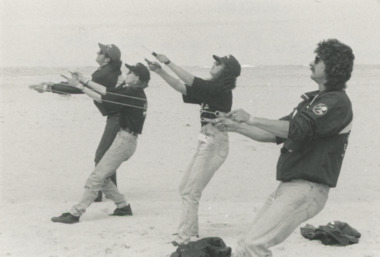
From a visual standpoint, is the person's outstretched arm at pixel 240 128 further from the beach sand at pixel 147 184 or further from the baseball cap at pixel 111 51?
the baseball cap at pixel 111 51

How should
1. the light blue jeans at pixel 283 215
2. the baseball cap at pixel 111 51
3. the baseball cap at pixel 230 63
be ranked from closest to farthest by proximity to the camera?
the light blue jeans at pixel 283 215
the baseball cap at pixel 230 63
the baseball cap at pixel 111 51

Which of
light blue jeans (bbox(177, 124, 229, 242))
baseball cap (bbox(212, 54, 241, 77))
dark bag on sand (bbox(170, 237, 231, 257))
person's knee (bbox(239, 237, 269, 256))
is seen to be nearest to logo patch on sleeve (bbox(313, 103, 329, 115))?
person's knee (bbox(239, 237, 269, 256))

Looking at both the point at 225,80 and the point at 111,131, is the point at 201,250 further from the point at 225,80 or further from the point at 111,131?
the point at 111,131

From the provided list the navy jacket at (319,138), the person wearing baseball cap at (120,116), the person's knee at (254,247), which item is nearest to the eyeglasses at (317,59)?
the navy jacket at (319,138)

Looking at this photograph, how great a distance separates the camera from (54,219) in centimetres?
701

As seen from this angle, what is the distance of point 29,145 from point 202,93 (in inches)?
315

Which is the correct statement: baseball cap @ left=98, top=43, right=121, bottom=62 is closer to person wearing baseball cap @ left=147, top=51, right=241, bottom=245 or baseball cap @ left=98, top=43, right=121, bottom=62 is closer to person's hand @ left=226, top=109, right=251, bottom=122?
person wearing baseball cap @ left=147, top=51, right=241, bottom=245

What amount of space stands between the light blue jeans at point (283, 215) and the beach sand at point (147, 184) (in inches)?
63.0

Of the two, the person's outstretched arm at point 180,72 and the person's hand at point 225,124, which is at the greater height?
the person's outstretched arm at point 180,72

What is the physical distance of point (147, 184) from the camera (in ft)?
32.5

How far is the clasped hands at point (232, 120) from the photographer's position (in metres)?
4.21

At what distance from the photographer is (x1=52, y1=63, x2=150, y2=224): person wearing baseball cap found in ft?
22.9

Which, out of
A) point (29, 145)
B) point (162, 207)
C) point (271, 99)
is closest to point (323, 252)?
point (162, 207)

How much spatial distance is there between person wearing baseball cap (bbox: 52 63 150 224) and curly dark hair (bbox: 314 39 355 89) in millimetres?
2923
